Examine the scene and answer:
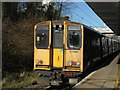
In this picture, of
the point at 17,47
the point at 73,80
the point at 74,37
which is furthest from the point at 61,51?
the point at 17,47

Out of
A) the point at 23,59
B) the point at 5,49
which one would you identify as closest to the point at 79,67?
the point at 5,49

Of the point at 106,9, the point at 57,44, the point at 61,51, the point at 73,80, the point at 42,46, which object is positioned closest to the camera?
the point at 73,80

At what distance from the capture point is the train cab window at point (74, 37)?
9466 mm

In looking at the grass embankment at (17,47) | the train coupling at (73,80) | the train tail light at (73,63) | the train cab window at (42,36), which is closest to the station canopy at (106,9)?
the grass embankment at (17,47)

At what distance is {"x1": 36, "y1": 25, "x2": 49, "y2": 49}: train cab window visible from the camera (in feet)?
31.9

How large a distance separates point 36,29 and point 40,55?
1199 millimetres

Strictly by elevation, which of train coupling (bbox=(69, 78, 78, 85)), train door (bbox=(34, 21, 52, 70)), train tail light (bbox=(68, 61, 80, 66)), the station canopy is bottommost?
train coupling (bbox=(69, 78, 78, 85))

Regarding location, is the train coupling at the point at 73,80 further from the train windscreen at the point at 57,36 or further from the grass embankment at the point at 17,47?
the grass embankment at the point at 17,47

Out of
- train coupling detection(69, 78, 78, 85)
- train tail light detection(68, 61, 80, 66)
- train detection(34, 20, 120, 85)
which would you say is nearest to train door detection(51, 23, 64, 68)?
train detection(34, 20, 120, 85)

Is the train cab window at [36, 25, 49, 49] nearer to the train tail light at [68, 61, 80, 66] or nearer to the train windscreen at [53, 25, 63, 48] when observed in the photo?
the train windscreen at [53, 25, 63, 48]

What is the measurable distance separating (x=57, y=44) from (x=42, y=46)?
0.69 meters

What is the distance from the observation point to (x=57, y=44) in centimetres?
961

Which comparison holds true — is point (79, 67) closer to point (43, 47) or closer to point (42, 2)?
point (43, 47)

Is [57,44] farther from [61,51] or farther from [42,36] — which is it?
[42,36]
